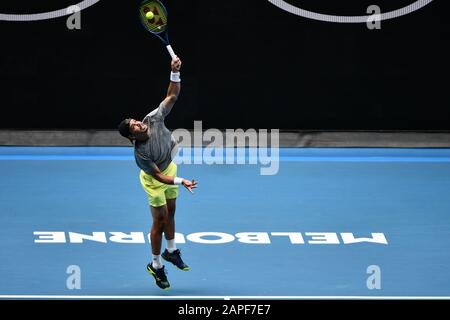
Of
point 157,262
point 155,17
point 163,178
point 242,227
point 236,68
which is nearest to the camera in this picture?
point 163,178

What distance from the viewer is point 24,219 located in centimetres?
1123

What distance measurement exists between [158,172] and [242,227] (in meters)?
2.67

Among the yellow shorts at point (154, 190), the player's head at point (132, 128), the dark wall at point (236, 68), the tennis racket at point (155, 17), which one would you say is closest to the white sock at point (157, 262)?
the yellow shorts at point (154, 190)

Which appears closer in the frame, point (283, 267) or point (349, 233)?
point (283, 267)

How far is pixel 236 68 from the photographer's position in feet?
52.7

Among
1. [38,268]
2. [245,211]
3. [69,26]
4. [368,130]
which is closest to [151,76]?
[69,26]

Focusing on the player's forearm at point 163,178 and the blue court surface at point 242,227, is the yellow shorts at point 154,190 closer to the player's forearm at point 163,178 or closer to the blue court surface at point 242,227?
the player's forearm at point 163,178

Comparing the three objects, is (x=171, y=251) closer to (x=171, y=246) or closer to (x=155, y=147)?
(x=171, y=246)

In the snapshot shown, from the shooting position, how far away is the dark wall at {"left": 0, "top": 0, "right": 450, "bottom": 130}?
1593 centimetres

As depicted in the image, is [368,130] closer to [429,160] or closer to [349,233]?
[429,160]

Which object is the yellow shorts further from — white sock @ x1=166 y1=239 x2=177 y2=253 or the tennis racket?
the tennis racket

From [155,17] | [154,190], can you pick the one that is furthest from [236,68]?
[154,190]

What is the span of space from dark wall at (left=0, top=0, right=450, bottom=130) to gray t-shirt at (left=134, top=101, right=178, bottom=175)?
731 centimetres

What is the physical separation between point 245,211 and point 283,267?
2492mm
